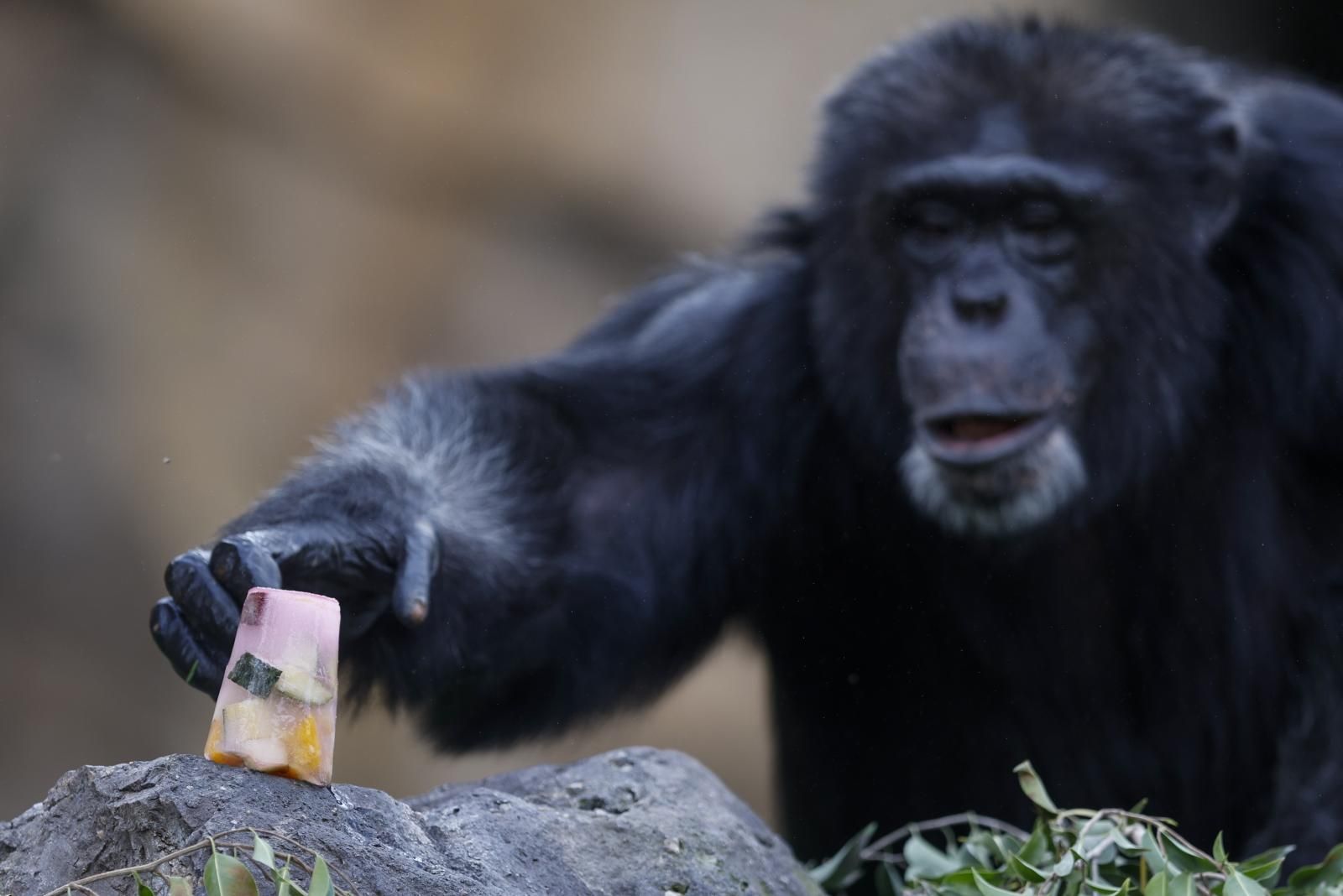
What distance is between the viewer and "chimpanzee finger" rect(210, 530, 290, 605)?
264cm

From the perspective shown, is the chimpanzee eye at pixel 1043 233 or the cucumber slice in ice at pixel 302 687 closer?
the cucumber slice in ice at pixel 302 687

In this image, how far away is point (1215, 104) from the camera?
4.15 m

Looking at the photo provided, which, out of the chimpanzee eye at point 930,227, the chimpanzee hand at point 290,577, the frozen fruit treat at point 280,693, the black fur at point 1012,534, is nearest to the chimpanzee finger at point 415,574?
the chimpanzee hand at point 290,577

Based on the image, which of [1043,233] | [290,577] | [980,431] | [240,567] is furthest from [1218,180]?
[240,567]

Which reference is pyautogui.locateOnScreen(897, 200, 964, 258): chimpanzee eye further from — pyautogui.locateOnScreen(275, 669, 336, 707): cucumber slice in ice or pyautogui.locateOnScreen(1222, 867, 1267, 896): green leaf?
pyautogui.locateOnScreen(275, 669, 336, 707): cucumber slice in ice

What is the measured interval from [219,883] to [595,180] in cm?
718

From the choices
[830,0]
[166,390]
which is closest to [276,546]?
[166,390]

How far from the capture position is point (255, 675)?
2.12 m

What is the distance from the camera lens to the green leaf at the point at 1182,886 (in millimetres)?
2383

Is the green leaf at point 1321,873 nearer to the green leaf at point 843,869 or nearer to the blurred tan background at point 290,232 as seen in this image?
the green leaf at point 843,869

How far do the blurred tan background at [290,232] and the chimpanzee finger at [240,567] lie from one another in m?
4.70

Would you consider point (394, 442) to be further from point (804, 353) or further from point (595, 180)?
point (595, 180)

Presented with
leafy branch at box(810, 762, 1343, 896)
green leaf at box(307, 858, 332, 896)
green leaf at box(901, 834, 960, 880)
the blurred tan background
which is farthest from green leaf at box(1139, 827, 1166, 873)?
the blurred tan background

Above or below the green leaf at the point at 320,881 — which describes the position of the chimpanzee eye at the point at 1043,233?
above
